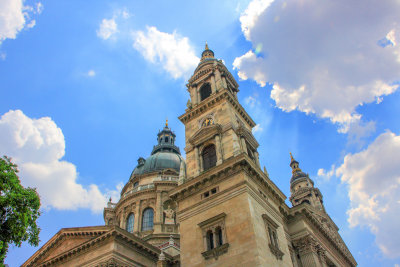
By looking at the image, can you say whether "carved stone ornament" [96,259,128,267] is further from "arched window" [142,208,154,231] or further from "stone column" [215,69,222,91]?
"arched window" [142,208,154,231]

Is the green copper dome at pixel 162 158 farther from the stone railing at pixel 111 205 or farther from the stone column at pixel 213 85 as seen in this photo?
the stone column at pixel 213 85

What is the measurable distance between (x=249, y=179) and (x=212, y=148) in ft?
18.5

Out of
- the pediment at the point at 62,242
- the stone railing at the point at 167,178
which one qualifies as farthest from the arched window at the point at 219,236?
the stone railing at the point at 167,178

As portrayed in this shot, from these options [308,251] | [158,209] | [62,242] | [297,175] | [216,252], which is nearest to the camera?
[216,252]

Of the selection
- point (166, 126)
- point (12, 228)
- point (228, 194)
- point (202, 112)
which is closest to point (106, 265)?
point (12, 228)

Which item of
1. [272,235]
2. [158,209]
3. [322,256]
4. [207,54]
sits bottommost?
[272,235]

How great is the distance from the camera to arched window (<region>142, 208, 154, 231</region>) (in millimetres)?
45188

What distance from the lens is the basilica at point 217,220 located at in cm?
2095

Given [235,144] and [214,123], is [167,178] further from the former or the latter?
[235,144]

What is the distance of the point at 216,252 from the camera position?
2056 cm

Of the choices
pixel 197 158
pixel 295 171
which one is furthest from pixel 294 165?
pixel 197 158

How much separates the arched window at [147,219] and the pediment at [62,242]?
53.4 feet

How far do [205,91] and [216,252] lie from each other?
1823 cm

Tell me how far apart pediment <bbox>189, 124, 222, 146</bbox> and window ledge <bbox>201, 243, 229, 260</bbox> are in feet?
33.2
